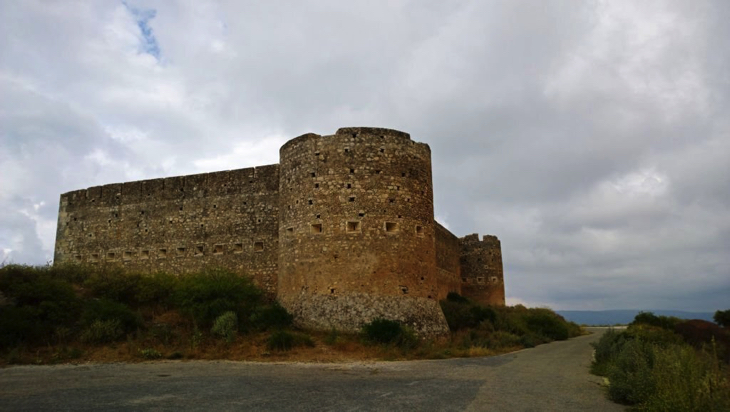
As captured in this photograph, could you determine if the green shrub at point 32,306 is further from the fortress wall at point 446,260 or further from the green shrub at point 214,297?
the fortress wall at point 446,260

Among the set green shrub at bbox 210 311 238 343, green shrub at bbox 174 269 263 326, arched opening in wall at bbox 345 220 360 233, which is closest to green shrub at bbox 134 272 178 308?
green shrub at bbox 174 269 263 326

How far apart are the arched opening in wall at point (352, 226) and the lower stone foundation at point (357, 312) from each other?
188 centimetres

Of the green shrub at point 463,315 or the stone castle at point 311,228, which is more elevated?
the stone castle at point 311,228

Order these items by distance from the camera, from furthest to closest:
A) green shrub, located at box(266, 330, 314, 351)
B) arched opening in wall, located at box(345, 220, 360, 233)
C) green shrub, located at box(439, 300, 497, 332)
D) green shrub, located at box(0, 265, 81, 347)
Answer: green shrub, located at box(439, 300, 497, 332), arched opening in wall, located at box(345, 220, 360, 233), green shrub, located at box(266, 330, 314, 351), green shrub, located at box(0, 265, 81, 347)

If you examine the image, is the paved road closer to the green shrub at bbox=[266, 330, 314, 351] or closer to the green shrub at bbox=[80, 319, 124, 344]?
the green shrub at bbox=[266, 330, 314, 351]

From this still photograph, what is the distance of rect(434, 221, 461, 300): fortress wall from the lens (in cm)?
2317

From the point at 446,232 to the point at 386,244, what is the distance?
12666 mm

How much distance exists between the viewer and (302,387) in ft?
26.5

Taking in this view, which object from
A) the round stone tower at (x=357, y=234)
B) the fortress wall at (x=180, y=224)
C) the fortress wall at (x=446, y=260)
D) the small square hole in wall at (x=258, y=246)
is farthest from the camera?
the fortress wall at (x=446, y=260)

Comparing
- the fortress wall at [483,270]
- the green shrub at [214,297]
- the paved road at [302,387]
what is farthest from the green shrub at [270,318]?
the fortress wall at [483,270]

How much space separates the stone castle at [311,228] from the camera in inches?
555

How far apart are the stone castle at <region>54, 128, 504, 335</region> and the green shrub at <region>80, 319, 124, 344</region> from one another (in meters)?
4.63

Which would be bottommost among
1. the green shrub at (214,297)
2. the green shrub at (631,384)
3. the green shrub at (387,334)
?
the green shrub at (631,384)

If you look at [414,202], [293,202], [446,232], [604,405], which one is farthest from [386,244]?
[446,232]
